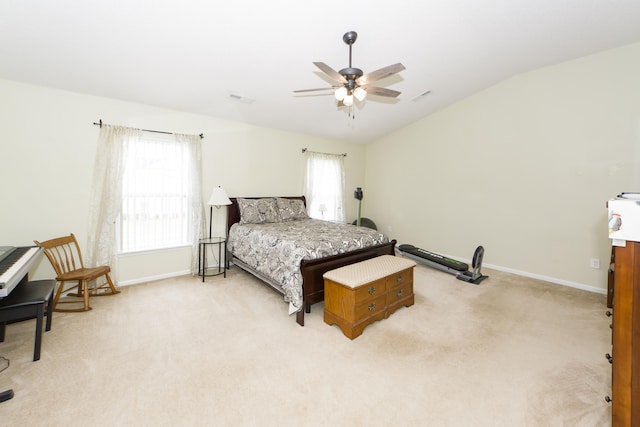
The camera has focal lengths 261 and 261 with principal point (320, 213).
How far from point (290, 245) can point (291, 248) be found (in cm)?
6

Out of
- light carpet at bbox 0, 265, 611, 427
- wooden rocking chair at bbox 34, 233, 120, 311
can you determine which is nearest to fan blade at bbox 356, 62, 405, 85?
light carpet at bbox 0, 265, 611, 427

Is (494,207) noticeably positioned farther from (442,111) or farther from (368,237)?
(368,237)

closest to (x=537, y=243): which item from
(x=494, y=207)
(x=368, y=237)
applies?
(x=494, y=207)

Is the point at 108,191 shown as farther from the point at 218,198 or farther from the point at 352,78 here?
the point at 352,78

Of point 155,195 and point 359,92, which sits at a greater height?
point 359,92

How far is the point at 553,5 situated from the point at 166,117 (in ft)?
15.2

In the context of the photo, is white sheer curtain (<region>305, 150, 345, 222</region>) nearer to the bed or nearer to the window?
the bed

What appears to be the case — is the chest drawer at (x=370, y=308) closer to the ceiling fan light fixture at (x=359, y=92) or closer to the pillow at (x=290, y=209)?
the ceiling fan light fixture at (x=359, y=92)

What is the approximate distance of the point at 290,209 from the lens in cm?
465

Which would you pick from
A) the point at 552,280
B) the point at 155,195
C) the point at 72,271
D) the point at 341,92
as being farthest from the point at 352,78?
the point at 552,280

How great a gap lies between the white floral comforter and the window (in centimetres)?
86

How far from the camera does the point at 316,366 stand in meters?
1.99

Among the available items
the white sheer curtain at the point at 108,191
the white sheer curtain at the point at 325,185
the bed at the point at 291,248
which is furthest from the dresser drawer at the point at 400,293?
the white sheer curtain at the point at 108,191

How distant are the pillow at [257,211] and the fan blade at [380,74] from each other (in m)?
2.60
